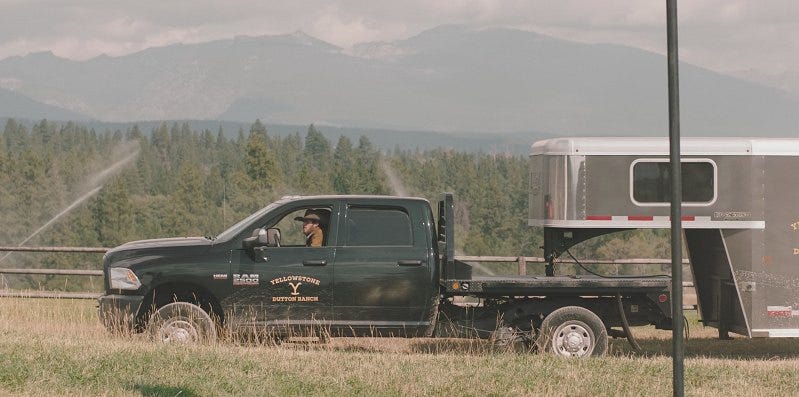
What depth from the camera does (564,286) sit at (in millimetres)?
14250

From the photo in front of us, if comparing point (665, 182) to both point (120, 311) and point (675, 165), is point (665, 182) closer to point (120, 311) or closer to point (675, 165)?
point (675, 165)

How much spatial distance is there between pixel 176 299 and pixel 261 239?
1216 mm

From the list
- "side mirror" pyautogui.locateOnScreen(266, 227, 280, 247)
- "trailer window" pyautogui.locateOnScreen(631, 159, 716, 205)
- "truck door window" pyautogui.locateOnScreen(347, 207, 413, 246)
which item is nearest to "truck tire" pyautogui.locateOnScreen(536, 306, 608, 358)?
"trailer window" pyautogui.locateOnScreen(631, 159, 716, 205)

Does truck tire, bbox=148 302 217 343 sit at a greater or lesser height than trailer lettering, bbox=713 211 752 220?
lesser

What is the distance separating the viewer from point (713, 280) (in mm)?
15602

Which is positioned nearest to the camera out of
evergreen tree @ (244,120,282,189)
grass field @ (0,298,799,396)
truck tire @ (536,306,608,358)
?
grass field @ (0,298,799,396)

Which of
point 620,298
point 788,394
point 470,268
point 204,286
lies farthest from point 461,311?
point 788,394

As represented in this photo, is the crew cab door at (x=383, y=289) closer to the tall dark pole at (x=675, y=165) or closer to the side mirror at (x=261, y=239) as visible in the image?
the side mirror at (x=261, y=239)

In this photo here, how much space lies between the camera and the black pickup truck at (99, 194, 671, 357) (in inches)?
554

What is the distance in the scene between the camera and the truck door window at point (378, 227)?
46.7 ft

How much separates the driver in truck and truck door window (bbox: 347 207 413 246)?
344 millimetres

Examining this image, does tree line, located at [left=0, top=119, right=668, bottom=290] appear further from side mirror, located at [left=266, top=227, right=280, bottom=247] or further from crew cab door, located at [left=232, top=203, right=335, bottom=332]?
crew cab door, located at [left=232, top=203, right=335, bottom=332]

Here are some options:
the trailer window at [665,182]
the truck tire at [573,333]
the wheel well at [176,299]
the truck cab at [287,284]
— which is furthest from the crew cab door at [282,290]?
the trailer window at [665,182]

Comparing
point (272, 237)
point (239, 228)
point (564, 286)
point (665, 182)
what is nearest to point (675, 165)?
point (564, 286)
